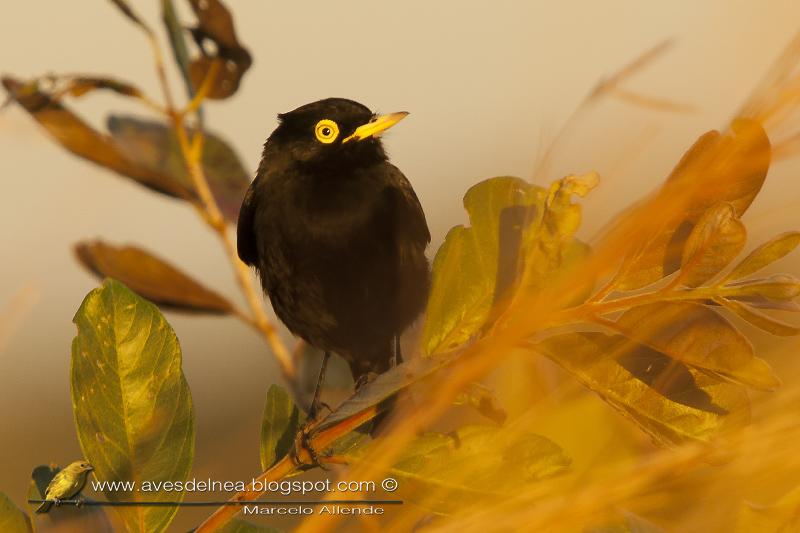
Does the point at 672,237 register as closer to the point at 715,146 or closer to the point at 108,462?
the point at 715,146

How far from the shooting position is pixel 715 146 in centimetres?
104

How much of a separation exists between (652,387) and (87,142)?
122cm

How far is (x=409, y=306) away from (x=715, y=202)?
151 centimetres

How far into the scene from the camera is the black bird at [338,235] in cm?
259

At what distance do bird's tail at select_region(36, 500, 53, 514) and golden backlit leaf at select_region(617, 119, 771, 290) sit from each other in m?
0.80

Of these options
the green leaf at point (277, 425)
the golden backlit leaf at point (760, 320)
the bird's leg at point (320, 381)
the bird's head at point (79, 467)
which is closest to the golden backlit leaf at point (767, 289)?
the golden backlit leaf at point (760, 320)

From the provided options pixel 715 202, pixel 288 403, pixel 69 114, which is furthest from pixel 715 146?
pixel 69 114

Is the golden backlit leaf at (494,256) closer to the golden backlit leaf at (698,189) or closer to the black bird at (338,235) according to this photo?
the golden backlit leaf at (698,189)

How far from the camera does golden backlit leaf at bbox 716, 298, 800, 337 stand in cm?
98

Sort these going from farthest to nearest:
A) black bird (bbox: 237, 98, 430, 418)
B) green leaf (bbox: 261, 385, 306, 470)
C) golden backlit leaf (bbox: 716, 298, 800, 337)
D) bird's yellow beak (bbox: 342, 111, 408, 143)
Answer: bird's yellow beak (bbox: 342, 111, 408, 143) → black bird (bbox: 237, 98, 430, 418) → green leaf (bbox: 261, 385, 306, 470) → golden backlit leaf (bbox: 716, 298, 800, 337)

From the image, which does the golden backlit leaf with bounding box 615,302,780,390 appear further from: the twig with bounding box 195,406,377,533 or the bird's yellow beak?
the bird's yellow beak

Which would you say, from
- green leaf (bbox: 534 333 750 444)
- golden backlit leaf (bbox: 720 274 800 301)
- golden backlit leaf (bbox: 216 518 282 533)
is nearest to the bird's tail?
golden backlit leaf (bbox: 216 518 282 533)

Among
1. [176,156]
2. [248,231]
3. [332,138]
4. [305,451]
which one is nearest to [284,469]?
[305,451]

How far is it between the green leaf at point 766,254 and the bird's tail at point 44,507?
92 cm
